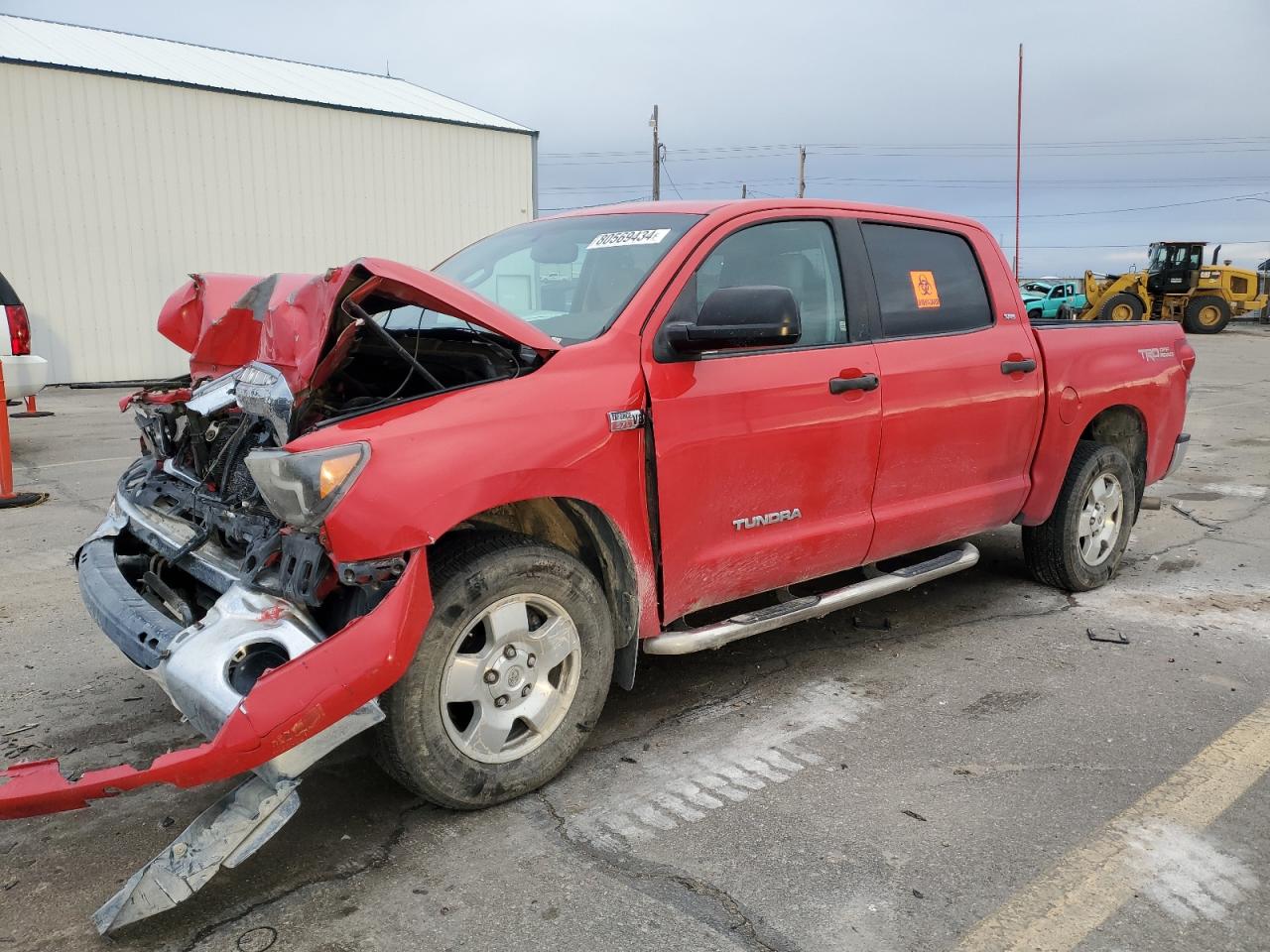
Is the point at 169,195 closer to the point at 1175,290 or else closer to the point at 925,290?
the point at 925,290

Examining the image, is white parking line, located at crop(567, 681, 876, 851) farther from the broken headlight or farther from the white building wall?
the white building wall

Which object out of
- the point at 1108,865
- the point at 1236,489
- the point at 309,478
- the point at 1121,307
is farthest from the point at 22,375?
the point at 1121,307

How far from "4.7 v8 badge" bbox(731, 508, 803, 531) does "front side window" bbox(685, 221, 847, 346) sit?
65 cm

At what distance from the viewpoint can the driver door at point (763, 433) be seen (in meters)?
3.28

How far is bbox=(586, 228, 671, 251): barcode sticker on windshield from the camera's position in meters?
3.57

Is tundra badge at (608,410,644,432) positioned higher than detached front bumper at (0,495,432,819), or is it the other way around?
tundra badge at (608,410,644,432)

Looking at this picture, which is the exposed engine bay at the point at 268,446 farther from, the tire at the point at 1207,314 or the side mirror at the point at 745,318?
the tire at the point at 1207,314

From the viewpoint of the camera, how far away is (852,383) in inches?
147

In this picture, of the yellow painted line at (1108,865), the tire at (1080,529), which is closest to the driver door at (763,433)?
the yellow painted line at (1108,865)

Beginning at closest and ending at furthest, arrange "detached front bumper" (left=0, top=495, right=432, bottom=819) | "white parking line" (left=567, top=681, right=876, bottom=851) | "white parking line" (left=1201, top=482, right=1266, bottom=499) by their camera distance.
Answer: "detached front bumper" (left=0, top=495, right=432, bottom=819)
"white parking line" (left=567, top=681, right=876, bottom=851)
"white parking line" (left=1201, top=482, right=1266, bottom=499)

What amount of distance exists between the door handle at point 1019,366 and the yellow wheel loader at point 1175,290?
1098 inches

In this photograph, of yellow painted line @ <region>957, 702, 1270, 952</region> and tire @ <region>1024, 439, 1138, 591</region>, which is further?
tire @ <region>1024, 439, 1138, 591</region>

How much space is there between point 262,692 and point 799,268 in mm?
2506

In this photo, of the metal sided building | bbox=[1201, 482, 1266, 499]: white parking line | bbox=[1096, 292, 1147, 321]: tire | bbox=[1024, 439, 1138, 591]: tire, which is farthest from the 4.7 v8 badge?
bbox=[1096, 292, 1147, 321]: tire
